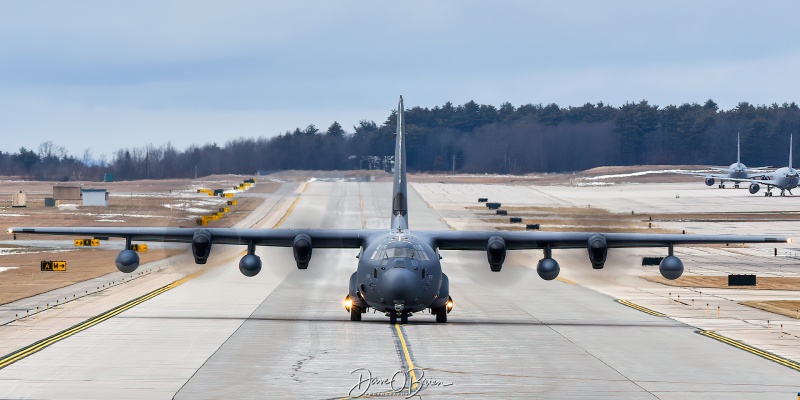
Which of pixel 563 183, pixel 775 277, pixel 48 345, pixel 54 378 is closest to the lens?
pixel 54 378

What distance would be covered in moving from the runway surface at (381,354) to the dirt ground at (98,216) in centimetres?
1402

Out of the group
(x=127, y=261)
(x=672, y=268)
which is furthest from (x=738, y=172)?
(x=127, y=261)

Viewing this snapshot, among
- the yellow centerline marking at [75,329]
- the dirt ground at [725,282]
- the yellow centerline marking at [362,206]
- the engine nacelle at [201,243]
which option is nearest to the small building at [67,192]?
the yellow centerline marking at [362,206]

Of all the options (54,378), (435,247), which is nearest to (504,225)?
(435,247)

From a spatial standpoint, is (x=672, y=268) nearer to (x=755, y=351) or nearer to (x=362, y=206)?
(x=755, y=351)

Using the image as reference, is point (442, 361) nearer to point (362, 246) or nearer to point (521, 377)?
point (521, 377)

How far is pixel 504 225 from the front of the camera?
103 meters

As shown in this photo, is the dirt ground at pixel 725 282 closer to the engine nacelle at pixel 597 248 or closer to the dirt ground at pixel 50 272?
the engine nacelle at pixel 597 248

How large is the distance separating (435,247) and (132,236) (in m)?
12.4

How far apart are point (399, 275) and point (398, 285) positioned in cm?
33

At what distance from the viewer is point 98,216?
11475cm

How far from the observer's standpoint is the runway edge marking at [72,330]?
3312 centimetres

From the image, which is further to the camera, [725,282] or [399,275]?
[725,282]

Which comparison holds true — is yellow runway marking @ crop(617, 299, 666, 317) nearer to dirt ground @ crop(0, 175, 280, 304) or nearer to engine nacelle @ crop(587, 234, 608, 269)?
engine nacelle @ crop(587, 234, 608, 269)
